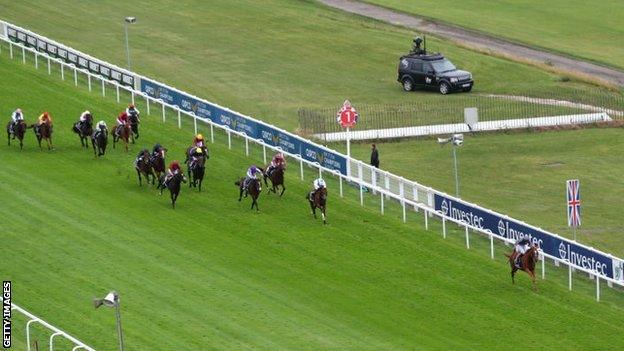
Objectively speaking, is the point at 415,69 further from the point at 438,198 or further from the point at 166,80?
the point at 438,198

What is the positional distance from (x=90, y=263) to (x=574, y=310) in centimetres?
1052

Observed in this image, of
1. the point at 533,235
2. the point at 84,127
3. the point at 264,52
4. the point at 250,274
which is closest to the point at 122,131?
the point at 84,127

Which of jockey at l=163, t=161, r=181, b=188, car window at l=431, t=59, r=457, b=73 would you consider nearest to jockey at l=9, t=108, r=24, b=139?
jockey at l=163, t=161, r=181, b=188

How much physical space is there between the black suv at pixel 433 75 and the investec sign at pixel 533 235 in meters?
22.1

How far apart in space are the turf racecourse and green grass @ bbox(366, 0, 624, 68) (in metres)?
32.0

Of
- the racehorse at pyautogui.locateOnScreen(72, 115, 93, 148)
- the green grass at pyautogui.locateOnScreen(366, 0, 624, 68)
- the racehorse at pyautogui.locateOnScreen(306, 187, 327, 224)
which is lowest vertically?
the green grass at pyautogui.locateOnScreen(366, 0, 624, 68)

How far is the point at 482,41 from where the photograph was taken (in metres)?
77.0

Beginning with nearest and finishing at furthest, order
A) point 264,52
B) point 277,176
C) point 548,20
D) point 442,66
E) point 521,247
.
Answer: point 521,247, point 277,176, point 442,66, point 264,52, point 548,20

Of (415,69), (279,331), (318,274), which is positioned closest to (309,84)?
(415,69)

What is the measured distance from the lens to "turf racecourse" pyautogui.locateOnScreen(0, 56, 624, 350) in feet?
113

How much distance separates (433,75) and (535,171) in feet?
42.4

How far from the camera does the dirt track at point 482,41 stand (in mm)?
71500

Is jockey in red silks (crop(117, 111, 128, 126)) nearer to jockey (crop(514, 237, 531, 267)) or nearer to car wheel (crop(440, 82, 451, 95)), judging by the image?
jockey (crop(514, 237, 531, 267))

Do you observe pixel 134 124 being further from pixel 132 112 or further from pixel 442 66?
pixel 442 66
